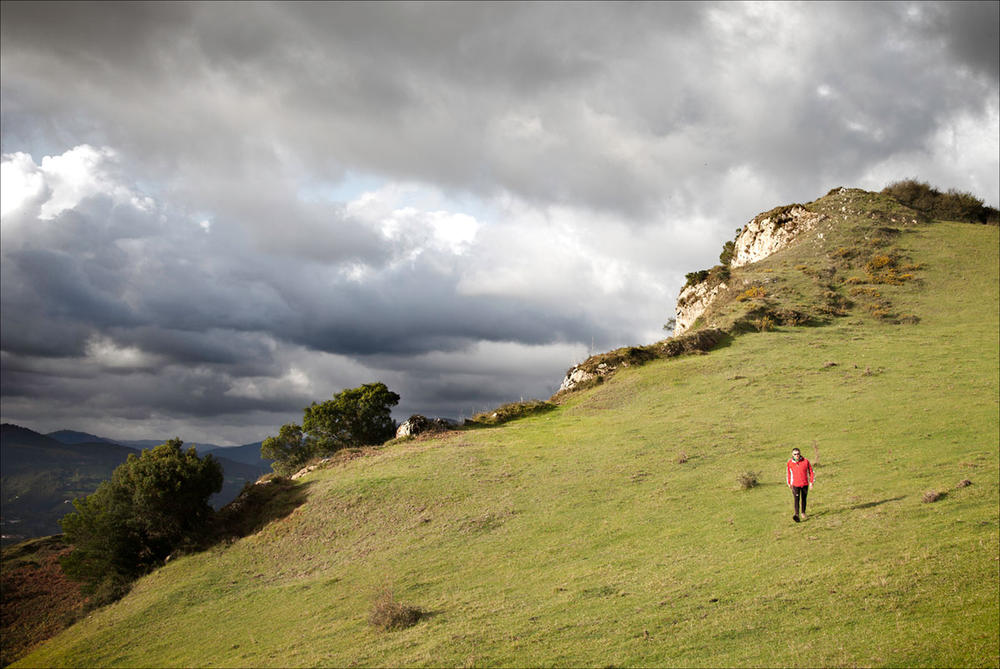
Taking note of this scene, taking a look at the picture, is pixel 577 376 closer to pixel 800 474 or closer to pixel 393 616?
pixel 800 474

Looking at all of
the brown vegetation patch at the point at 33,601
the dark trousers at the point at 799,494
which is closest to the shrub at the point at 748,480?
the dark trousers at the point at 799,494

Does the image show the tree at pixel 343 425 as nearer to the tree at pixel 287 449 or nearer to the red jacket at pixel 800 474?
the tree at pixel 287 449

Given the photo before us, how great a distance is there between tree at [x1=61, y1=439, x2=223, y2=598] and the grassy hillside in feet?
8.89

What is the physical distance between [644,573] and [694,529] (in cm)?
459

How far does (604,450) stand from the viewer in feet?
121

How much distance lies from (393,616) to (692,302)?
7337 centimetres

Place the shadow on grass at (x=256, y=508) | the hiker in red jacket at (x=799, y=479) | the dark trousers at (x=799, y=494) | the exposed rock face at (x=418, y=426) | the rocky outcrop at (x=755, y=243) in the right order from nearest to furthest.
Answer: the hiker in red jacket at (x=799, y=479), the dark trousers at (x=799, y=494), the shadow on grass at (x=256, y=508), the exposed rock face at (x=418, y=426), the rocky outcrop at (x=755, y=243)

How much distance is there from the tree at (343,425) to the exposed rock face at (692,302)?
4387cm

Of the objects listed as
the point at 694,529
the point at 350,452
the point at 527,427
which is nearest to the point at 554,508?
the point at 694,529

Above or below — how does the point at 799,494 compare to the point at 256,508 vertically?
above

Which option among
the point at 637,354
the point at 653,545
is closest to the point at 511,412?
the point at 637,354

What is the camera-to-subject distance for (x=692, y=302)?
8331cm

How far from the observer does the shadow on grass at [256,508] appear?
36.1 metres

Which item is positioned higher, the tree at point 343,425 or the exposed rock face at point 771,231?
the exposed rock face at point 771,231
